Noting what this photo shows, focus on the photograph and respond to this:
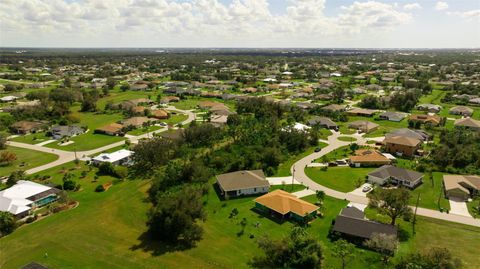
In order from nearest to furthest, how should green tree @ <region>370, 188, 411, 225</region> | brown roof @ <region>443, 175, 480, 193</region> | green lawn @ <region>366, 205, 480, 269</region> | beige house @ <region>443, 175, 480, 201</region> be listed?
green lawn @ <region>366, 205, 480, 269</region> → green tree @ <region>370, 188, 411, 225</region> → beige house @ <region>443, 175, 480, 201</region> → brown roof @ <region>443, 175, 480, 193</region>

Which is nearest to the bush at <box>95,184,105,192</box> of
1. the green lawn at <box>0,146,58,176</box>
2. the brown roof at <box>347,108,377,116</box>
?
the green lawn at <box>0,146,58,176</box>

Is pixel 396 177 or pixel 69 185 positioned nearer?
pixel 69 185

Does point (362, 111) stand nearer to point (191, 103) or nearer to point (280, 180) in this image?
point (191, 103)

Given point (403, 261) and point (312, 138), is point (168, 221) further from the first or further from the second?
point (312, 138)

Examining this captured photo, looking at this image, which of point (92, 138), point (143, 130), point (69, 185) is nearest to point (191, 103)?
point (143, 130)

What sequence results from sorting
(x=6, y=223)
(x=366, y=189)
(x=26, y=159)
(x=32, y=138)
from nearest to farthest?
(x=6, y=223), (x=366, y=189), (x=26, y=159), (x=32, y=138)

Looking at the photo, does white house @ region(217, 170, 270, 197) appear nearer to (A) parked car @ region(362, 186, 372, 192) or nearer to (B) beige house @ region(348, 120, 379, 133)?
(A) parked car @ region(362, 186, 372, 192)
